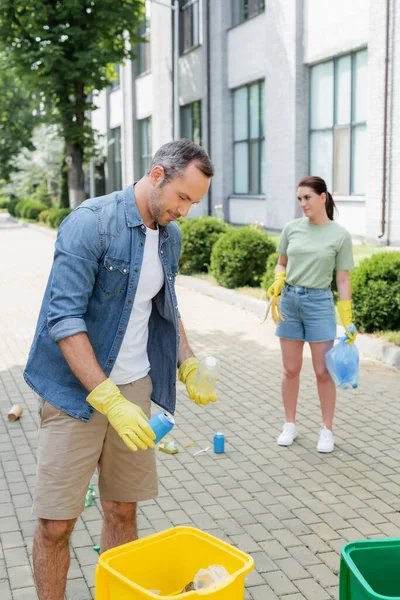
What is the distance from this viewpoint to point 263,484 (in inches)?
201

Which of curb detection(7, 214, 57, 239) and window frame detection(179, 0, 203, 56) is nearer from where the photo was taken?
window frame detection(179, 0, 203, 56)

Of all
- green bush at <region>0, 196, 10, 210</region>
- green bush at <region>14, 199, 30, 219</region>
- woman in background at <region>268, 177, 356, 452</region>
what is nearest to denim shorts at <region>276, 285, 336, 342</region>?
woman in background at <region>268, 177, 356, 452</region>

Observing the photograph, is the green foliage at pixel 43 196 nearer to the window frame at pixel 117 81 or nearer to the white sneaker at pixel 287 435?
the window frame at pixel 117 81

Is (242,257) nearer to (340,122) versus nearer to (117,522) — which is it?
(340,122)

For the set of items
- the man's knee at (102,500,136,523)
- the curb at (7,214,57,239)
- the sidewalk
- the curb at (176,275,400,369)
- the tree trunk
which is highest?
the tree trunk

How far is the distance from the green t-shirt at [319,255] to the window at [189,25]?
21694 mm

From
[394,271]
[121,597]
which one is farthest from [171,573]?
[394,271]

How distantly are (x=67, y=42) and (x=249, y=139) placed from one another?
792cm

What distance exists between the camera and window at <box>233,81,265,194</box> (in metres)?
21.9

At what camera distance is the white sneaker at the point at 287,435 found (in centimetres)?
583

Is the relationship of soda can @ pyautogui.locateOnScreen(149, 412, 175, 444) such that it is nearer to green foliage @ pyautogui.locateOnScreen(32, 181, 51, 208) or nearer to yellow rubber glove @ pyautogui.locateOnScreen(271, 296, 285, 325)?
yellow rubber glove @ pyautogui.locateOnScreen(271, 296, 285, 325)

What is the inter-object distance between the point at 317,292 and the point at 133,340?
259cm

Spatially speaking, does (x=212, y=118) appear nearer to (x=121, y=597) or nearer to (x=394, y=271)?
(x=394, y=271)

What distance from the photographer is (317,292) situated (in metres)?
5.51
